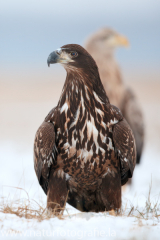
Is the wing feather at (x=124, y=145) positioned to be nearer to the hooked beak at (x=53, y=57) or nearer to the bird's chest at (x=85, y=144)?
the bird's chest at (x=85, y=144)

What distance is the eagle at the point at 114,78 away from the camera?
27.8 feet

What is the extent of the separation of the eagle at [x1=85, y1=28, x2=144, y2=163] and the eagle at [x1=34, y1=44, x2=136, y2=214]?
9.74 feet

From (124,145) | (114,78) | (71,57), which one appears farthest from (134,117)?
(71,57)

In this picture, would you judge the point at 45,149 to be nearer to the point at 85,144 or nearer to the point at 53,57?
the point at 85,144

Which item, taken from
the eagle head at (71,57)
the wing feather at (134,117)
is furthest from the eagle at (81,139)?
the wing feather at (134,117)

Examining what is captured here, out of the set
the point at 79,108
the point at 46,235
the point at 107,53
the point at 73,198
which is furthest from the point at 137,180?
the point at 46,235

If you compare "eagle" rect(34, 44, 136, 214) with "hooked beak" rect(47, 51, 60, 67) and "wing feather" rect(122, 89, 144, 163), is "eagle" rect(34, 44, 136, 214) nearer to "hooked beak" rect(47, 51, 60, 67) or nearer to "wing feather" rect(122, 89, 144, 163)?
"hooked beak" rect(47, 51, 60, 67)

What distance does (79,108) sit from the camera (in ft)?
17.5

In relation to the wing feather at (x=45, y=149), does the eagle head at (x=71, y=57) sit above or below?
above

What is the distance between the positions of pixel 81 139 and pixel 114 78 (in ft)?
12.1

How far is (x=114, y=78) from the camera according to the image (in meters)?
8.71

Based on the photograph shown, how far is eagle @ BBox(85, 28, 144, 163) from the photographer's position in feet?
27.8

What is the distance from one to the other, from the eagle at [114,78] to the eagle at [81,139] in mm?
2970

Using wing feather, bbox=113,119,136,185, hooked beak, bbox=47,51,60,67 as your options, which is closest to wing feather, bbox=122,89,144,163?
wing feather, bbox=113,119,136,185
